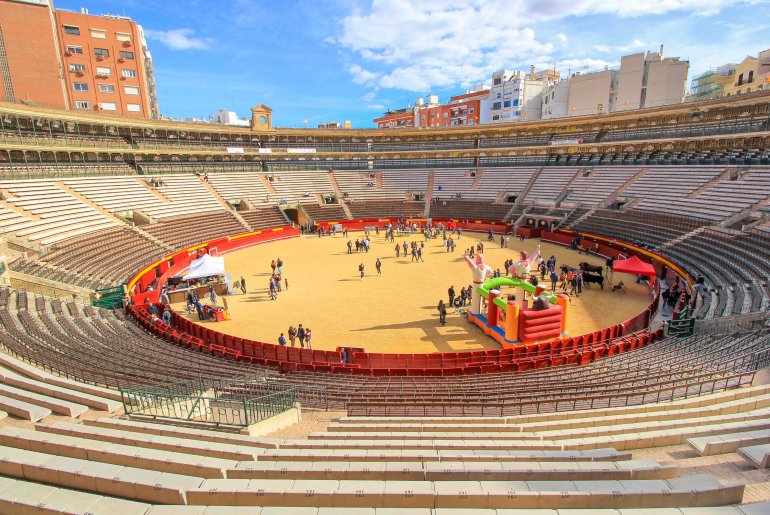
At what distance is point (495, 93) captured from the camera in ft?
274

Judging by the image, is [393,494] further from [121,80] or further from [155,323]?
[121,80]

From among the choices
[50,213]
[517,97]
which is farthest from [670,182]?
[50,213]

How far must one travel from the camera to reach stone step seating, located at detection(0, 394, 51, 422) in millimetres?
8266

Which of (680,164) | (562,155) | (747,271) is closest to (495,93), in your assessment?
(562,155)

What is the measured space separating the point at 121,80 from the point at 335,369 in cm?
5675

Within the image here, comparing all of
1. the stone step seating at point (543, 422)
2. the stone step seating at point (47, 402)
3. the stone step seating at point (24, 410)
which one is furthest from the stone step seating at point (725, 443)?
the stone step seating at point (24, 410)

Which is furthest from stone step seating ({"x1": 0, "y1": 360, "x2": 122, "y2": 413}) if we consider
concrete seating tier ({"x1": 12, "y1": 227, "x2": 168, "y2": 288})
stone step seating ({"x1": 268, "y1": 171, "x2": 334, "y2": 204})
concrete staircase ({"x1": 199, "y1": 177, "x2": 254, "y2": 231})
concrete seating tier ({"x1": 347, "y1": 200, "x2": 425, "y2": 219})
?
concrete seating tier ({"x1": 347, "y1": 200, "x2": 425, "y2": 219})

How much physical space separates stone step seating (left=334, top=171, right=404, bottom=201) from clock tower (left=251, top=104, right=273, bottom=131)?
11565 millimetres

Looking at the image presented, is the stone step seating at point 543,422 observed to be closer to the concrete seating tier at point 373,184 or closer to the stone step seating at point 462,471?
the stone step seating at point 462,471

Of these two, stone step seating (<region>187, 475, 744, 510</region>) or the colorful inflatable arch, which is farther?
the colorful inflatable arch

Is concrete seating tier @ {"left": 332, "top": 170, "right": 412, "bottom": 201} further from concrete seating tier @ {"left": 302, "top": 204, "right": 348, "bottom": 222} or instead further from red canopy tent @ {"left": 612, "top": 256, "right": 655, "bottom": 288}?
red canopy tent @ {"left": 612, "top": 256, "right": 655, "bottom": 288}

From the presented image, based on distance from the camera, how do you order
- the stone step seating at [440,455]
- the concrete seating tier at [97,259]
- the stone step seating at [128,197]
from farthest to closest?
the stone step seating at [128,197], the concrete seating tier at [97,259], the stone step seating at [440,455]

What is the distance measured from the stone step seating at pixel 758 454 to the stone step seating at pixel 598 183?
39.6 meters

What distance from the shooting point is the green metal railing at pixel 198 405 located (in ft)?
29.7
